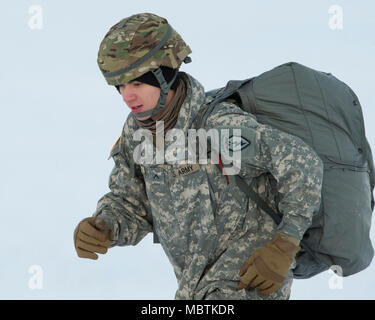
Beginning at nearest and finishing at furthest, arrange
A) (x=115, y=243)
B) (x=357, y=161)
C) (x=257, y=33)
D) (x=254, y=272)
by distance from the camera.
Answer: (x=254, y=272) → (x=357, y=161) → (x=115, y=243) → (x=257, y=33)

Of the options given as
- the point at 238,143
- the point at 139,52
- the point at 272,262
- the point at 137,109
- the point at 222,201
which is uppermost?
the point at 139,52

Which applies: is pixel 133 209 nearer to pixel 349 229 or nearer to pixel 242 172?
pixel 242 172

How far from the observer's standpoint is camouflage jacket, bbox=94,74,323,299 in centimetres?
289

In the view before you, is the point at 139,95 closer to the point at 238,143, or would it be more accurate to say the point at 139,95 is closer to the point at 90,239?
the point at 238,143

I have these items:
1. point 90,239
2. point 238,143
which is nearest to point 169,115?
point 238,143

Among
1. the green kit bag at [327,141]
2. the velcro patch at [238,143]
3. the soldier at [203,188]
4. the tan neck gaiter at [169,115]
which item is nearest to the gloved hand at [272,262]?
the soldier at [203,188]

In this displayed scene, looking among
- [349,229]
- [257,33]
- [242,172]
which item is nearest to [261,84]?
[242,172]

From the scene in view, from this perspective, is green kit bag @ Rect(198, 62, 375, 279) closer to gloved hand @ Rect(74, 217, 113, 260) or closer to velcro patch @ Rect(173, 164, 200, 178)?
velcro patch @ Rect(173, 164, 200, 178)

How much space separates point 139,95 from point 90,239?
61cm

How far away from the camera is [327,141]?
119 inches

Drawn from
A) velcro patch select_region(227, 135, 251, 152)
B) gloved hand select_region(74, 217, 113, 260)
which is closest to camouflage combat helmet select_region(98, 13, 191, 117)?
velcro patch select_region(227, 135, 251, 152)

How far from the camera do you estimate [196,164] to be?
3057 millimetres

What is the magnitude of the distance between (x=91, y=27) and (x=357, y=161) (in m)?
3.96

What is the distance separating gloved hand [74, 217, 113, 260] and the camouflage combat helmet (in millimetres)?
491
